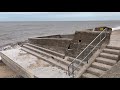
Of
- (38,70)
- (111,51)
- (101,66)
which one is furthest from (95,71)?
(38,70)

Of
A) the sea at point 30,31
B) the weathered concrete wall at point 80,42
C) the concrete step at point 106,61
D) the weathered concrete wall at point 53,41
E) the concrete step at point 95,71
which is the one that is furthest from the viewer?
the sea at point 30,31

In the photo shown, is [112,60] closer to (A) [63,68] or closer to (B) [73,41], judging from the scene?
(A) [63,68]

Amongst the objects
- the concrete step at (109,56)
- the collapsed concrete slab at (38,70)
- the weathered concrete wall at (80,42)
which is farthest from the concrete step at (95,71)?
the weathered concrete wall at (80,42)

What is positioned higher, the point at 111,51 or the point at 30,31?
the point at 111,51

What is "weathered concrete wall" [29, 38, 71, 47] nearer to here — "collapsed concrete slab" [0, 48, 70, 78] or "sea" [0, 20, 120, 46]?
"collapsed concrete slab" [0, 48, 70, 78]

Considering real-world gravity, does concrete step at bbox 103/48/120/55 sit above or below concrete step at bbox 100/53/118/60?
above

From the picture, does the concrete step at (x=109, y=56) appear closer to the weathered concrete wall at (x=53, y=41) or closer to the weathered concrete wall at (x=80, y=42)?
the weathered concrete wall at (x=80, y=42)

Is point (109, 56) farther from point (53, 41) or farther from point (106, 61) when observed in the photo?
point (53, 41)

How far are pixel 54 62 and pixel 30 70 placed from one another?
1.68 meters

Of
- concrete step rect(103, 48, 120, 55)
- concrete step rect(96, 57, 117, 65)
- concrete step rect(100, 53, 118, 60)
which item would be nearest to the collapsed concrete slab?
concrete step rect(96, 57, 117, 65)

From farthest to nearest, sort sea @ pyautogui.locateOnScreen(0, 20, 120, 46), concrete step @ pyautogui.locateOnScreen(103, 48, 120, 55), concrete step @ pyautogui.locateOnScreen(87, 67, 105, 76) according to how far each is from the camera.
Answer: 1. sea @ pyautogui.locateOnScreen(0, 20, 120, 46)
2. concrete step @ pyautogui.locateOnScreen(103, 48, 120, 55)
3. concrete step @ pyautogui.locateOnScreen(87, 67, 105, 76)

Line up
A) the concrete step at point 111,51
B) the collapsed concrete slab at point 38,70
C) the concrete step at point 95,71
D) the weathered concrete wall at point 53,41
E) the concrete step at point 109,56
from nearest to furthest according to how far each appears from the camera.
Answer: the concrete step at point 95,71 → the concrete step at point 109,56 → the concrete step at point 111,51 → the collapsed concrete slab at point 38,70 → the weathered concrete wall at point 53,41

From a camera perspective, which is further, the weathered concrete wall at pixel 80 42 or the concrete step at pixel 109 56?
the weathered concrete wall at pixel 80 42
